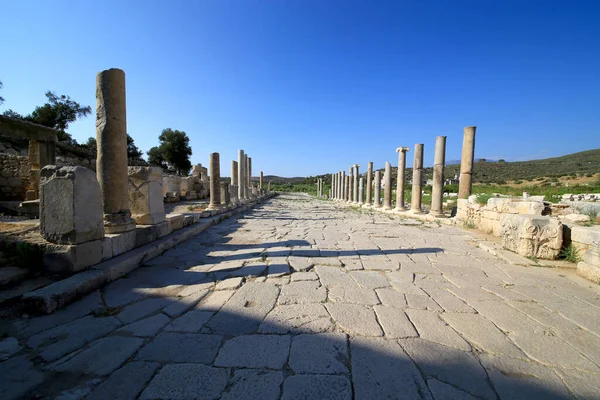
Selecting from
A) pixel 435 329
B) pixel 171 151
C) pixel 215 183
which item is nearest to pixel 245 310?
pixel 435 329

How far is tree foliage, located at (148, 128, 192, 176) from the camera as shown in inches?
1382

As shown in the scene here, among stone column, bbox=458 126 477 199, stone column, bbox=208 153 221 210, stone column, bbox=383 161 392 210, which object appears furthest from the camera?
stone column, bbox=383 161 392 210

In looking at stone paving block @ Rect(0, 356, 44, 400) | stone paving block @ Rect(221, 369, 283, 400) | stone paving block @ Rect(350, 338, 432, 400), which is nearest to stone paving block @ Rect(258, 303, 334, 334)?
stone paving block @ Rect(350, 338, 432, 400)

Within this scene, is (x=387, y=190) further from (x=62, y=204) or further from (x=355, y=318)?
(x=62, y=204)

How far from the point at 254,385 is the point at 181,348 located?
0.73m

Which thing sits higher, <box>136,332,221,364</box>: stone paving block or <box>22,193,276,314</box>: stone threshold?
<box>22,193,276,314</box>: stone threshold

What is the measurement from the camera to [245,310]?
255 centimetres

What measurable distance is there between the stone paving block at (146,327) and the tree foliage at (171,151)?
→ 36106 millimetres

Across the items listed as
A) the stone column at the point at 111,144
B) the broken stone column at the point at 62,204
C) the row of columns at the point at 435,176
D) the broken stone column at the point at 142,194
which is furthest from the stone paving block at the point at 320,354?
the row of columns at the point at 435,176

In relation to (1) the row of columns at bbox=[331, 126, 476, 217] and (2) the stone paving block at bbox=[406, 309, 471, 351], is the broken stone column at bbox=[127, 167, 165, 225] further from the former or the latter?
(1) the row of columns at bbox=[331, 126, 476, 217]

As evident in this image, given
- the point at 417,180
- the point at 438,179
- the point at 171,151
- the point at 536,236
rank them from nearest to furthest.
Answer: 1. the point at 536,236
2. the point at 438,179
3. the point at 417,180
4. the point at 171,151

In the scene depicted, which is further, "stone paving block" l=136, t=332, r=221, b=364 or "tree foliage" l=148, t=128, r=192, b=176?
"tree foliage" l=148, t=128, r=192, b=176

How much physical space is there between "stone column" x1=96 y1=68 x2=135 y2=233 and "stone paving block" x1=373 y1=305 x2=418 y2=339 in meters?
3.99

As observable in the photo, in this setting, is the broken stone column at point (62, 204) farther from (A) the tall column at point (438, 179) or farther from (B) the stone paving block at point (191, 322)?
(A) the tall column at point (438, 179)
